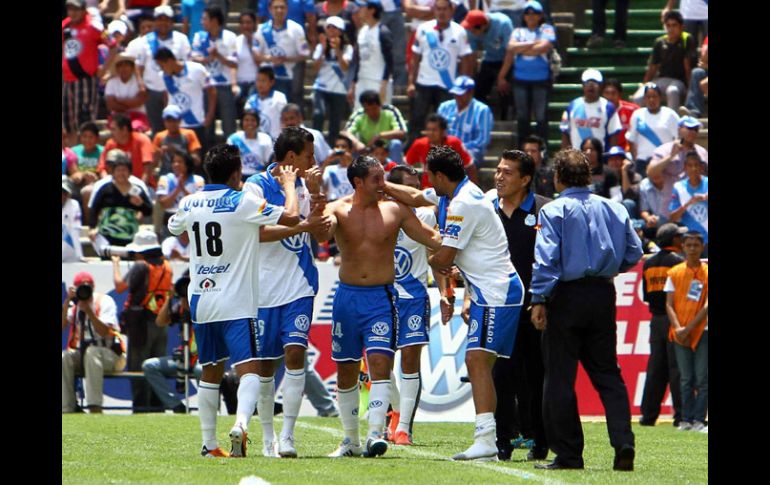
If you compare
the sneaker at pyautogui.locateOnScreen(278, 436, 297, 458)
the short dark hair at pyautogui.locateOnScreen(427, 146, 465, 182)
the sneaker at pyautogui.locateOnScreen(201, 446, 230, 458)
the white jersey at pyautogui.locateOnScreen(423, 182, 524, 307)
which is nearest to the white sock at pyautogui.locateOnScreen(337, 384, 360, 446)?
the sneaker at pyautogui.locateOnScreen(278, 436, 297, 458)

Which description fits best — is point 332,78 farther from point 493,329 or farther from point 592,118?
point 493,329

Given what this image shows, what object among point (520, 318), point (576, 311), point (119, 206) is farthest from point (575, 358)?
point (119, 206)

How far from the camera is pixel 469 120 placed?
2050 cm

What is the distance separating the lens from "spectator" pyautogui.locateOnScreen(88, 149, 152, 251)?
20406mm

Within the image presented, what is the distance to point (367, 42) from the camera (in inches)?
866

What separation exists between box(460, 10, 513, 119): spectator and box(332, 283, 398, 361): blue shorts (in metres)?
11.0

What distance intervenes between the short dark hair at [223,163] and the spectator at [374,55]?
431 inches

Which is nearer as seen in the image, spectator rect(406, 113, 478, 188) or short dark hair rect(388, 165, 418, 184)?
short dark hair rect(388, 165, 418, 184)

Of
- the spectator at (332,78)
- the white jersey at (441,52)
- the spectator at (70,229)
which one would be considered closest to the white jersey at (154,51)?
the spectator at (332,78)

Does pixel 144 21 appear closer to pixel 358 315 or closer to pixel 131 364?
pixel 131 364

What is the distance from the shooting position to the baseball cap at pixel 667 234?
17.5 meters

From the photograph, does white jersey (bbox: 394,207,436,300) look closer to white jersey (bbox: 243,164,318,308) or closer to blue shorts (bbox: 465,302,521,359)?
white jersey (bbox: 243,164,318,308)

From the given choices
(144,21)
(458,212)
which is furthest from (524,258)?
(144,21)

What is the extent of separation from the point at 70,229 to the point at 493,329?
10.6 metres
